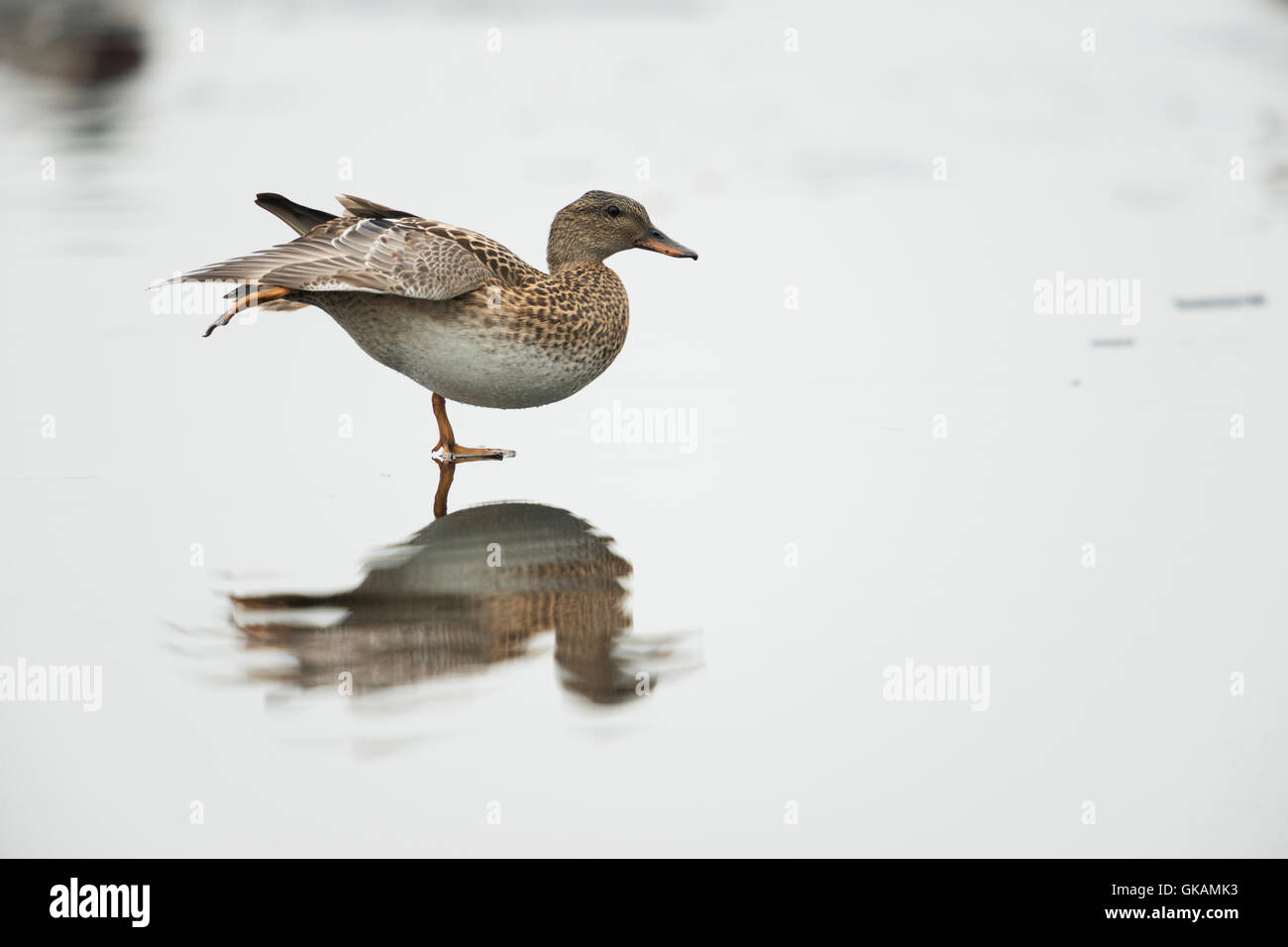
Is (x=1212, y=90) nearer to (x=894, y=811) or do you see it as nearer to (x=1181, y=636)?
(x=1181, y=636)

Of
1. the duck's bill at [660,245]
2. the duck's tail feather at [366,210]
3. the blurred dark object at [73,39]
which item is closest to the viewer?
the duck's tail feather at [366,210]

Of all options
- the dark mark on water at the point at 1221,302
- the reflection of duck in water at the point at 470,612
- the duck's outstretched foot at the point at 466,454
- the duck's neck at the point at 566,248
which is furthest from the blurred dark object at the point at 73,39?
the reflection of duck in water at the point at 470,612

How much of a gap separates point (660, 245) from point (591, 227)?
329 mm

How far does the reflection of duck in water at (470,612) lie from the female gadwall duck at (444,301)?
→ 0.88 metres

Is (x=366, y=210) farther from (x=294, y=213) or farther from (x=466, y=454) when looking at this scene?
(x=466, y=454)

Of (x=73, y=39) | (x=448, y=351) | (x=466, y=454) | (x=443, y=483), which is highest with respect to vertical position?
(x=73, y=39)

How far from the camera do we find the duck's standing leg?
6.22 meters

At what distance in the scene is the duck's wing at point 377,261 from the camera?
5.35m

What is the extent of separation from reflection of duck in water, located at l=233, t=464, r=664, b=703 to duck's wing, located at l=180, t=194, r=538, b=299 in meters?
0.93

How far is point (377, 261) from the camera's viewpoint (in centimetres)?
555

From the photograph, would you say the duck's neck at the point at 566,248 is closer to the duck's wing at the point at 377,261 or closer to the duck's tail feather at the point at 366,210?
the duck's wing at the point at 377,261

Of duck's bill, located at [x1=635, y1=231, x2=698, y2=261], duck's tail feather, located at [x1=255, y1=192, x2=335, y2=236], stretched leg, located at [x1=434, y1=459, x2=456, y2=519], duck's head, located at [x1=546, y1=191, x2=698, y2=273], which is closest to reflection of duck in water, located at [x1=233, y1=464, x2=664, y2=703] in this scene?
stretched leg, located at [x1=434, y1=459, x2=456, y2=519]

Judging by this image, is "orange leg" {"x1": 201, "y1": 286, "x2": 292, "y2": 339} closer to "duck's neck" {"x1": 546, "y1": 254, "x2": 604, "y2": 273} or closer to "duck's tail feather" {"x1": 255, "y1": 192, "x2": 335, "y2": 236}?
"duck's tail feather" {"x1": 255, "y1": 192, "x2": 335, "y2": 236}

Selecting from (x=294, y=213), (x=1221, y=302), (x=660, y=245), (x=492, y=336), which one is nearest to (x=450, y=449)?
(x=492, y=336)
